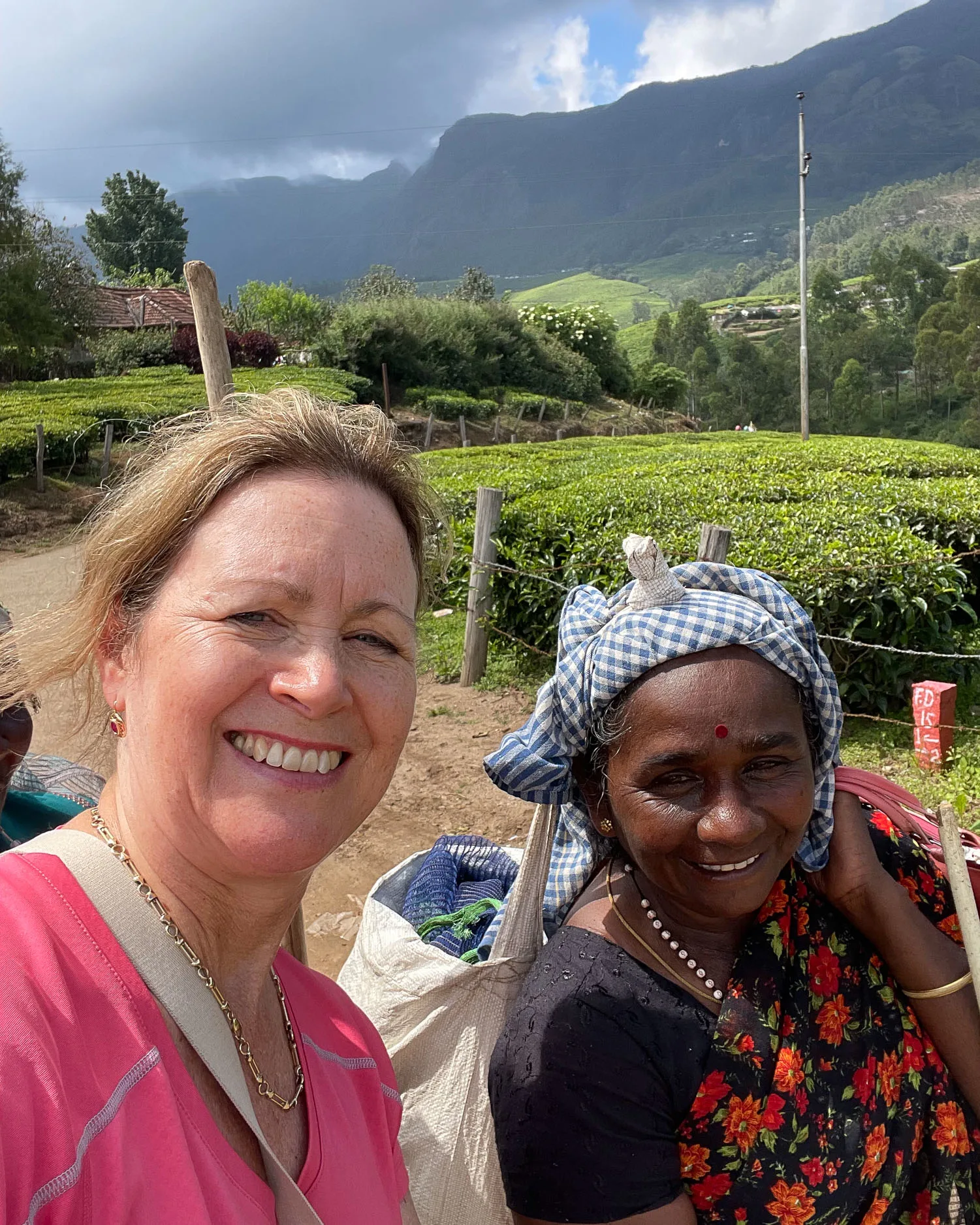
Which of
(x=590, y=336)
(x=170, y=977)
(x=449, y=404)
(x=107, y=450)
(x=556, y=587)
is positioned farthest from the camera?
(x=590, y=336)

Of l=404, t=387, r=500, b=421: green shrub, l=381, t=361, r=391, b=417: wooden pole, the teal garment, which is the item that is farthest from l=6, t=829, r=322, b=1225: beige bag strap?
l=404, t=387, r=500, b=421: green shrub

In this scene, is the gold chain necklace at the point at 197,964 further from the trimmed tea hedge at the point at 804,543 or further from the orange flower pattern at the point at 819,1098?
the trimmed tea hedge at the point at 804,543

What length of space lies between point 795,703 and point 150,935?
1.16 metres

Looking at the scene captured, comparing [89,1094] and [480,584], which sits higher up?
[89,1094]

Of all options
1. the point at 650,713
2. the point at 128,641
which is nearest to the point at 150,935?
the point at 128,641

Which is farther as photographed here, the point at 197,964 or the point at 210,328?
the point at 210,328

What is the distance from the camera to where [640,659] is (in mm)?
1655

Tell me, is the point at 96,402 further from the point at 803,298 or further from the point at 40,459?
the point at 803,298

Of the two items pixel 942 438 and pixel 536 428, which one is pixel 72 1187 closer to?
pixel 536 428

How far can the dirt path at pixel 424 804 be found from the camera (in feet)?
14.1

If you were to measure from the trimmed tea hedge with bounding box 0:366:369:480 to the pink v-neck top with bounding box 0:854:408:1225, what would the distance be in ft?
28.1

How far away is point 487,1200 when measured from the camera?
180 cm

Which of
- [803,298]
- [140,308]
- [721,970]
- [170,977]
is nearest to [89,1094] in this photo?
[170,977]

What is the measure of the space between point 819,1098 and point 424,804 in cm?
406
